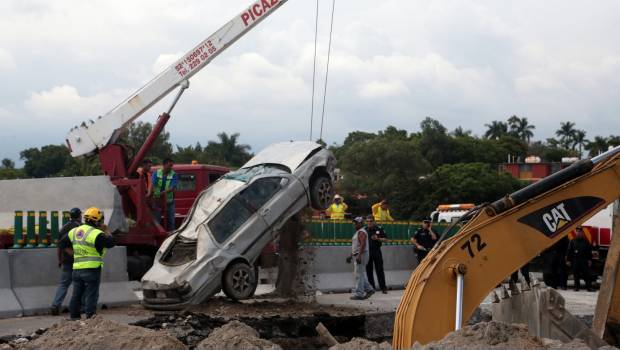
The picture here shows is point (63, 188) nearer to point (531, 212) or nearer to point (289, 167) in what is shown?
point (289, 167)

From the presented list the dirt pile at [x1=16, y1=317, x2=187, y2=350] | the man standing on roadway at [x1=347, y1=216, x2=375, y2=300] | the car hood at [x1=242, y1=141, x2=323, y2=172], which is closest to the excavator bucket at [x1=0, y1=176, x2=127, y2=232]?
the car hood at [x1=242, y1=141, x2=323, y2=172]

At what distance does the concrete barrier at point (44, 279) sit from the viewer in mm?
14172

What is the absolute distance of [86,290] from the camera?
12.7 meters

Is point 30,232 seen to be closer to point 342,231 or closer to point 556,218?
point 342,231

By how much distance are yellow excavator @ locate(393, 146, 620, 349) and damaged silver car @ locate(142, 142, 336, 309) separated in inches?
251

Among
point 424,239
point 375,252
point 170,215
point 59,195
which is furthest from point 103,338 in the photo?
point 424,239

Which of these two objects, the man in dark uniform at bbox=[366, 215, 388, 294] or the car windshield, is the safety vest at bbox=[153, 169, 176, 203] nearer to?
the car windshield

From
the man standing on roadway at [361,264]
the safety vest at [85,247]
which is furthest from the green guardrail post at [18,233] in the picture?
the man standing on roadway at [361,264]

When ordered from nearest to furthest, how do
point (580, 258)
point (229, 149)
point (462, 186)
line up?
point (580, 258)
point (462, 186)
point (229, 149)

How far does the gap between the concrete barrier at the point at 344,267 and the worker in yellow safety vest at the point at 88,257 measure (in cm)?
574

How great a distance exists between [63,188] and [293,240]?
15.7 feet

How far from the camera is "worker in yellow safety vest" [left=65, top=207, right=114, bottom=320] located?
12477 millimetres

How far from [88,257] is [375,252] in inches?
305

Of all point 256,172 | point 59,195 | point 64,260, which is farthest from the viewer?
point 59,195
